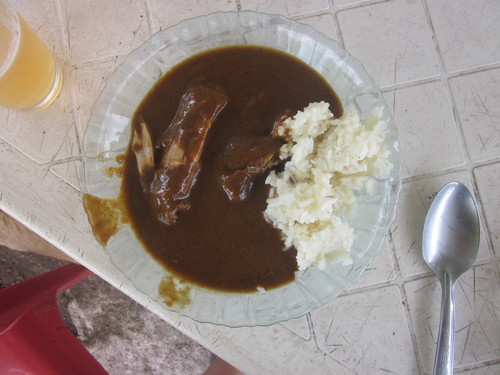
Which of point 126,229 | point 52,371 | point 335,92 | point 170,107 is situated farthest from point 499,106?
point 52,371

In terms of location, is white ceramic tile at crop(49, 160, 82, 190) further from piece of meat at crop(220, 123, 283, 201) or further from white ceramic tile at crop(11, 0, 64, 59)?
piece of meat at crop(220, 123, 283, 201)

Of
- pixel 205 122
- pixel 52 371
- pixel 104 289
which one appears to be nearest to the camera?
pixel 205 122

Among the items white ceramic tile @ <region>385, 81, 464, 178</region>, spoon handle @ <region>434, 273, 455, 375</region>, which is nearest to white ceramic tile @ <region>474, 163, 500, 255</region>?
white ceramic tile @ <region>385, 81, 464, 178</region>

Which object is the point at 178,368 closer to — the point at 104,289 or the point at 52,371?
the point at 104,289

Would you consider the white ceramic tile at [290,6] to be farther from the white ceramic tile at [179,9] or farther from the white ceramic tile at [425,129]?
the white ceramic tile at [425,129]

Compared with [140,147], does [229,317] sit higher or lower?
lower

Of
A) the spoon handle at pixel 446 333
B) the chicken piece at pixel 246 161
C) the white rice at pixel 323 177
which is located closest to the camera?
the white rice at pixel 323 177

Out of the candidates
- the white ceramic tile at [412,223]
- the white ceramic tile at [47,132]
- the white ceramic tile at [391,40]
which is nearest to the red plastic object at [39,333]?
the white ceramic tile at [47,132]
